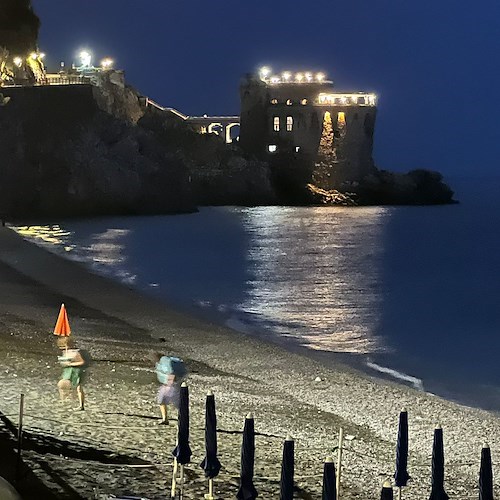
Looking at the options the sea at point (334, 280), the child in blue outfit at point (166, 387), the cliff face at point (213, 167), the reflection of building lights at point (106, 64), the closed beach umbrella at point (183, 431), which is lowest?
the sea at point (334, 280)

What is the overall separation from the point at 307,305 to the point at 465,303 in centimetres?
646

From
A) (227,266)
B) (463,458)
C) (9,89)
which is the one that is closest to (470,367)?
(463,458)

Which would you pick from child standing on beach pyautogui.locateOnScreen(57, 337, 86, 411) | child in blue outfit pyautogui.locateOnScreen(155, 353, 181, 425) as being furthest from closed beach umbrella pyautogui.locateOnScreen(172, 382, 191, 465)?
child standing on beach pyautogui.locateOnScreen(57, 337, 86, 411)

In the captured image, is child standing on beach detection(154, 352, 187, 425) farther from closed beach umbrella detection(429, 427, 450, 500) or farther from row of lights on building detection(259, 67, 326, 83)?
row of lights on building detection(259, 67, 326, 83)

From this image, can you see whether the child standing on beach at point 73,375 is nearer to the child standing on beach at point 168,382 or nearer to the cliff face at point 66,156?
the child standing on beach at point 168,382

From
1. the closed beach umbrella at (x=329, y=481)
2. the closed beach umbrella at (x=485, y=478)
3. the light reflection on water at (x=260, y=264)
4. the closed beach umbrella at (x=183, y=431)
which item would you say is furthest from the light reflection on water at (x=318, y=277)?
the closed beach umbrella at (x=329, y=481)

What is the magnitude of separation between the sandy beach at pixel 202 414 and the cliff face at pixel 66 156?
127 feet

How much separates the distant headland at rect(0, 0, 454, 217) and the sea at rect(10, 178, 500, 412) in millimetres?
3145

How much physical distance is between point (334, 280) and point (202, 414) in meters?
24.4

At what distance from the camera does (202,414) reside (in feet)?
34.6

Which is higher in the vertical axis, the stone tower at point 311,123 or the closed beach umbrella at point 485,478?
the stone tower at point 311,123

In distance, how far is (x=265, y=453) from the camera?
897cm

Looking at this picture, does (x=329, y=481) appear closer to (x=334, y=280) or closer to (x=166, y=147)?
(x=334, y=280)

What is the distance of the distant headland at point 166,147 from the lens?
58656 mm
